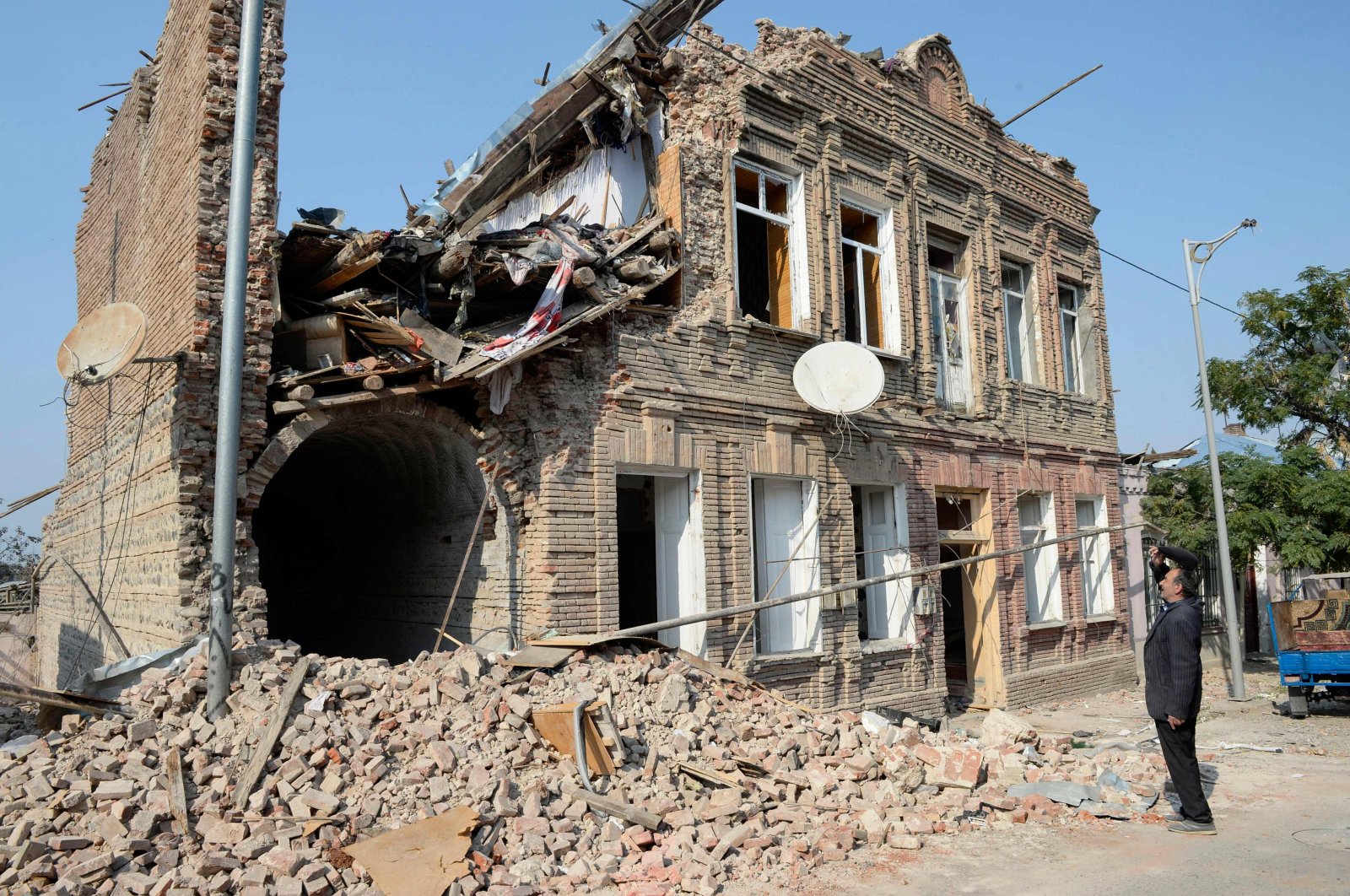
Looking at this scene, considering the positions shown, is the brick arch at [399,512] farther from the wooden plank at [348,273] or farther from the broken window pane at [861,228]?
the broken window pane at [861,228]

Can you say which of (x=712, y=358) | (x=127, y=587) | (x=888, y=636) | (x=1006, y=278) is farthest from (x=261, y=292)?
(x=1006, y=278)

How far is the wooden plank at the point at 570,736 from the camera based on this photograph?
6.96 m

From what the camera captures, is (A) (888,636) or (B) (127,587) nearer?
(B) (127,587)

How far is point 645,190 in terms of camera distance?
11742 mm

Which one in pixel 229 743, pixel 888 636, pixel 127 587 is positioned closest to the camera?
pixel 229 743

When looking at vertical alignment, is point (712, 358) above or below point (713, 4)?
below

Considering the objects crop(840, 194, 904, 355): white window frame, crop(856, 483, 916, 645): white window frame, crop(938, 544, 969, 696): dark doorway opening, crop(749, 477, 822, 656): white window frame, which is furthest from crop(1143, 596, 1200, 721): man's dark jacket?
crop(938, 544, 969, 696): dark doorway opening

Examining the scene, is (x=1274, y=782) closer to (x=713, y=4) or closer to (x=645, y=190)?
(x=645, y=190)

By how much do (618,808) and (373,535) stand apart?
6614 millimetres

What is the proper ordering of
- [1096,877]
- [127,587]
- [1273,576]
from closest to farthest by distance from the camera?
[1096,877]
[127,587]
[1273,576]

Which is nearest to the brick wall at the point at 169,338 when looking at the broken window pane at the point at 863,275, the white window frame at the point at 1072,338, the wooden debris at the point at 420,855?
the wooden debris at the point at 420,855

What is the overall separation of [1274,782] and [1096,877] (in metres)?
4.05

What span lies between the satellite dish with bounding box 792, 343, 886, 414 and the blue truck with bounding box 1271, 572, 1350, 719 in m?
7.14

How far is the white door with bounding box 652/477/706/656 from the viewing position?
10.3m
